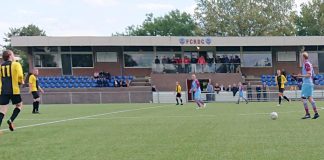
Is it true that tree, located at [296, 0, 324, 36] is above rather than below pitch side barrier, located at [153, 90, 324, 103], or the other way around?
above

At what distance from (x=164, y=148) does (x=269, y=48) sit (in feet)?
134

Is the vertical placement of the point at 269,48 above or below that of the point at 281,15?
below

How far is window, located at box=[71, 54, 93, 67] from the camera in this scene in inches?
1742

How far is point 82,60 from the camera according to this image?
44.4 m

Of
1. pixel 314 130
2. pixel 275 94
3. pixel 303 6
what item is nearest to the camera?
pixel 314 130

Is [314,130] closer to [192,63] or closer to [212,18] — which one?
[192,63]

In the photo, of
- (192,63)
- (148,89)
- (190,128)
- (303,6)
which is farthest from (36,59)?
(303,6)

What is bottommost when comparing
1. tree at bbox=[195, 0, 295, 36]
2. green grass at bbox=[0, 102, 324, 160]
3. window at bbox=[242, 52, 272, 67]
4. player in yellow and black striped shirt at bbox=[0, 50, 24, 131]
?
green grass at bbox=[0, 102, 324, 160]

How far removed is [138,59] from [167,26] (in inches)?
1682

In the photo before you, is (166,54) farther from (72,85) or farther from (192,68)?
(72,85)

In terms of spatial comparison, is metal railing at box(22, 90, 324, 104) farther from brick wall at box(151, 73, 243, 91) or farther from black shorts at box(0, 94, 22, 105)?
black shorts at box(0, 94, 22, 105)

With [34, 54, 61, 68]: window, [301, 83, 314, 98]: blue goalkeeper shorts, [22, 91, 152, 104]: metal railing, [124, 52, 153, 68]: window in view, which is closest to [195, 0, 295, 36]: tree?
[124, 52, 153, 68]: window

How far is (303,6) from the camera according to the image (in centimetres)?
7406

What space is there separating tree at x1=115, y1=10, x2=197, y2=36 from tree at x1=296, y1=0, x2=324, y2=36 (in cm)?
2155
